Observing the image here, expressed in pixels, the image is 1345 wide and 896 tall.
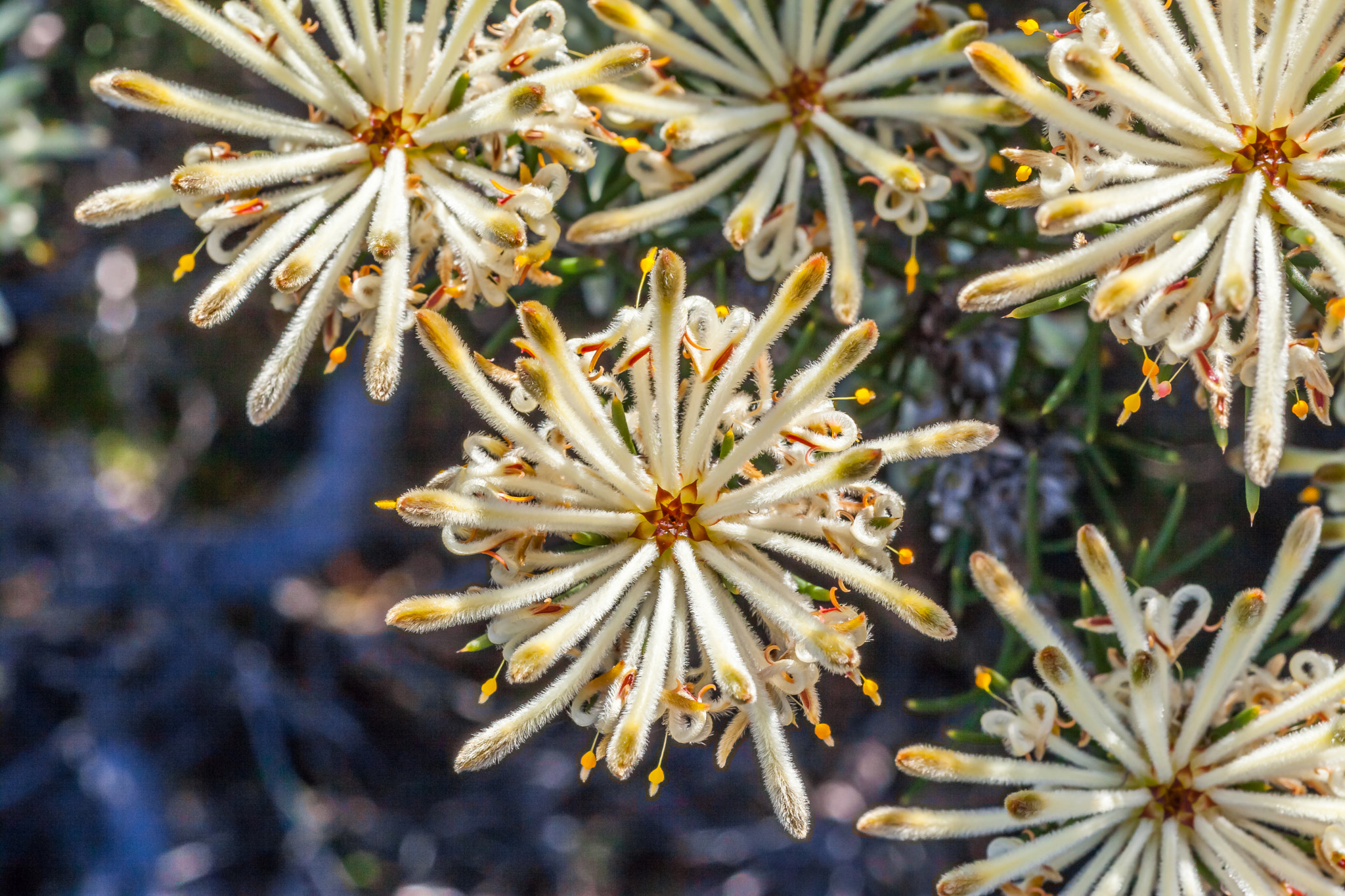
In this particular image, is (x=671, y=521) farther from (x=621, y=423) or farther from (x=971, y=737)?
(x=971, y=737)

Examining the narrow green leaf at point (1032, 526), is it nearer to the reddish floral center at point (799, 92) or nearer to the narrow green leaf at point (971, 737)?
the narrow green leaf at point (971, 737)

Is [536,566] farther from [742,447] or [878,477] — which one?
[878,477]

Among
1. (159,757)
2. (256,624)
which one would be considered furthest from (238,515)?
(159,757)

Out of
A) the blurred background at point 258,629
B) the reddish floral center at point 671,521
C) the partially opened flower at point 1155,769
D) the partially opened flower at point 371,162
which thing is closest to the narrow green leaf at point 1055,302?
the partially opened flower at point 1155,769

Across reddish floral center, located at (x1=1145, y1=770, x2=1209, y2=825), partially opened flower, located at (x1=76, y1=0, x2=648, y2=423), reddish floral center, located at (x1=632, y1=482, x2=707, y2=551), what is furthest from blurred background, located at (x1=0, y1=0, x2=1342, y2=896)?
reddish floral center, located at (x1=632, y1=482, x2=707, y2=551)

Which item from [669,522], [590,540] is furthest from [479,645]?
[669,522]

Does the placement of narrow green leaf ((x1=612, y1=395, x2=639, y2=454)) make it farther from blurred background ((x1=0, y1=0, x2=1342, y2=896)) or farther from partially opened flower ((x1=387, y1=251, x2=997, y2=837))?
blurred background ((x1=0, y1=0, x2=1342, y2=896))
